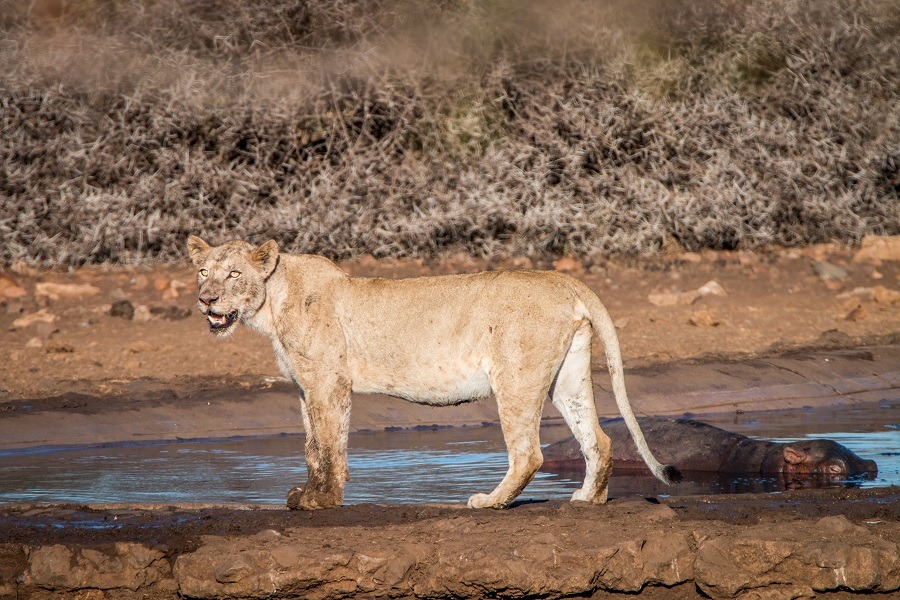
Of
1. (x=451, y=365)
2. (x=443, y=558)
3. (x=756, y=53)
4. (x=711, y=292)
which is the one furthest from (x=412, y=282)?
A: (x=756, y=53)

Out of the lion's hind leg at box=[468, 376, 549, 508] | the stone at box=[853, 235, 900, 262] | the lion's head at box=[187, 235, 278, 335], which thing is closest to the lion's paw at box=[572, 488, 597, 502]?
the lion's hind leg at box=[468, 376, 549, 508]

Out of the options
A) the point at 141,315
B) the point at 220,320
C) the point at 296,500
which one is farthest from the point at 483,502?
the point at 141,315

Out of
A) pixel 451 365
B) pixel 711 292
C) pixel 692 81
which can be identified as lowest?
pixel 711 292

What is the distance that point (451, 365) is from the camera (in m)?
6.12

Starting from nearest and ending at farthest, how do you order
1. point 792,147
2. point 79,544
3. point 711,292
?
point 79,544 < point 711,292 < point 792,147

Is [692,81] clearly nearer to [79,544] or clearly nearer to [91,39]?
[91,39]

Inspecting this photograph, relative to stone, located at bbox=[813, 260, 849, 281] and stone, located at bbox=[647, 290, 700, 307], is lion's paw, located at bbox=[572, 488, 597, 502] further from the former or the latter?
stone, located at bbox=[813, 260, 849, 281]

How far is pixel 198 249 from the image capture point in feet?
21.4

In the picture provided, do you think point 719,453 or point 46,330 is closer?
point 719,453

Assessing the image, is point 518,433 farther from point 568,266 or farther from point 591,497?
point 568,266

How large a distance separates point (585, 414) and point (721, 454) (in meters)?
1.99

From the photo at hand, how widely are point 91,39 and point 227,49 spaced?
1.66 m

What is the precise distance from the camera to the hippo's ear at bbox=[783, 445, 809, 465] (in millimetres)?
7473

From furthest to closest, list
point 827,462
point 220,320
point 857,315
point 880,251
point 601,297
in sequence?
point 880,251, point 601,297, point 857,315, point 827,462, point 220,320
